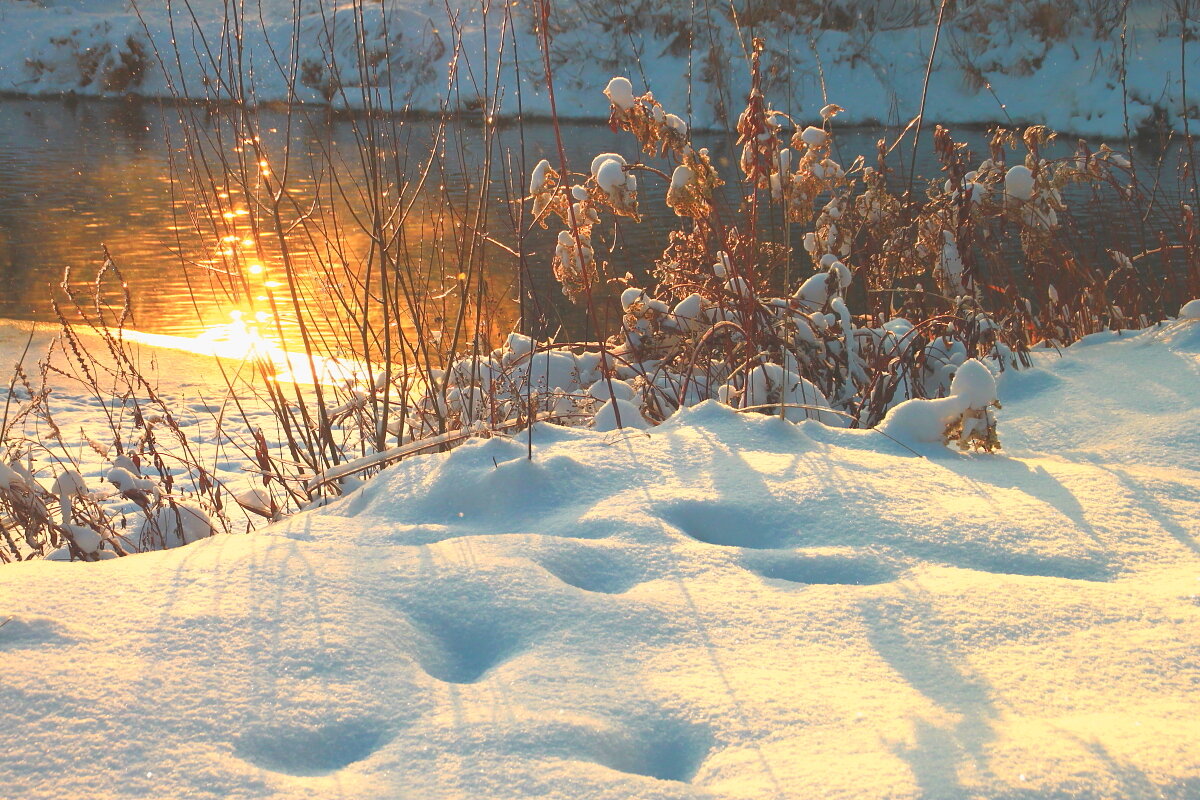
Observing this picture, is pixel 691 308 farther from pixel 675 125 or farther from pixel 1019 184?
pixel 1019 184

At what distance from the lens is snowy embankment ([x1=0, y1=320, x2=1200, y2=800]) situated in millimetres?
910

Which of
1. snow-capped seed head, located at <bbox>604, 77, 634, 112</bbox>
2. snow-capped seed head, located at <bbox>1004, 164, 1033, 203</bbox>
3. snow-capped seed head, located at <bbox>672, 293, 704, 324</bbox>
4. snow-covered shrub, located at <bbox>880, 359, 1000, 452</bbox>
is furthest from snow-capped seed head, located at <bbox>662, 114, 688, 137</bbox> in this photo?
snow-capped seed head, located at <bbox>1004, 164, 1033, 203</bbox>

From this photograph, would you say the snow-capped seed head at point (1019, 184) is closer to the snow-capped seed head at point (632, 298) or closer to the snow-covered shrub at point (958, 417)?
the snow-capped seed head at point (632, 298)

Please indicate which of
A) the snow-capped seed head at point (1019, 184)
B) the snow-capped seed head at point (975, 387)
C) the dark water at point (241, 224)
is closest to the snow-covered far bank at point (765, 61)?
the dark water at point (241, 224)

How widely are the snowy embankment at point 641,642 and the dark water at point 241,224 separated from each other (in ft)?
3.51

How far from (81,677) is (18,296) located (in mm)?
7027

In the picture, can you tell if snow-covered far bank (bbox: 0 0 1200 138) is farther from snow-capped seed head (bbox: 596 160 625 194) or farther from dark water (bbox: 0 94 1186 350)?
snow-capped seed head (bbox: 596 160 625 194)

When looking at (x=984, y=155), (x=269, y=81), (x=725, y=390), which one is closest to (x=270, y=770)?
(x=725, y=390)

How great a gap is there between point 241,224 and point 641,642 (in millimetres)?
9997

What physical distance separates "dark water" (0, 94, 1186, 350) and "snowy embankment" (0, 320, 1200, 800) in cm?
107

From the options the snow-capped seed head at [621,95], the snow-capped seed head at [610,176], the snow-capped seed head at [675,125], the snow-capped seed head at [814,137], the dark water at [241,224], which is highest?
the snow-capped seed head at [621,95]

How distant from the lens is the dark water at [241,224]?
12.8 ft

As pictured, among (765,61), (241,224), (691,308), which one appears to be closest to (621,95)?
(691,308)

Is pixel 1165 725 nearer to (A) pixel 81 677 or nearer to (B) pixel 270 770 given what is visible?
(B) pixel 270 770
